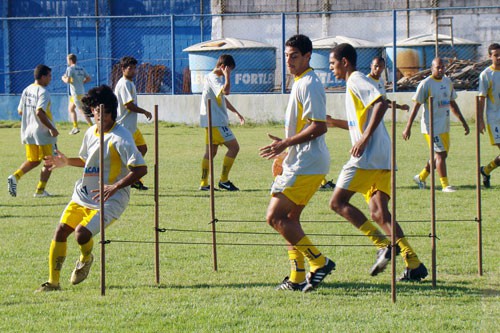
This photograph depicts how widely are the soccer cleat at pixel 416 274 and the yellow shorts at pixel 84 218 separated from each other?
2.34 metres

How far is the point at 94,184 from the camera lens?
756 cm

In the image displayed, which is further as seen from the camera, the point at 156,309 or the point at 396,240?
the point at 396,240

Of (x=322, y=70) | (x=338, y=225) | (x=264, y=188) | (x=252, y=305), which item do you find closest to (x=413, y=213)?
(x=338, y=225)

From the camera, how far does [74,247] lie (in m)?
9.72

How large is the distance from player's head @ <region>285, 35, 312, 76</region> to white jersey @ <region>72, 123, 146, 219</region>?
4.39 feet

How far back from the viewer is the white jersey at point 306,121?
7211 mm

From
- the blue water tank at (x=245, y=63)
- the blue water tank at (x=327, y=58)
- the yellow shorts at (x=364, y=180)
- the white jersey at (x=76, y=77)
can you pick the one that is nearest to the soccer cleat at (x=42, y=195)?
the yellow shorts at (x=364, y=180)

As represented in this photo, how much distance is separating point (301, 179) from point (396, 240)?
0.97 m

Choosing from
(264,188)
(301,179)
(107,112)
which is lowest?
(264,188)

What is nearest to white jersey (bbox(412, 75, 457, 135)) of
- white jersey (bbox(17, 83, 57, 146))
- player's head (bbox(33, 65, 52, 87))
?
player's head (bbox(33, 65, 52, 87))

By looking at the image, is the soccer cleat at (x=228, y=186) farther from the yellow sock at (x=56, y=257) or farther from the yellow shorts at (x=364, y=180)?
the yellow sock at (x=56, y=257)

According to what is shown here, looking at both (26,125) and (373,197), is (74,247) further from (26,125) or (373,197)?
(26,125)

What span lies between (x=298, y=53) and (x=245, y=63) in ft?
69.6

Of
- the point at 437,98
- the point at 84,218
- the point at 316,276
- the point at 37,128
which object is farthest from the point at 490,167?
the point at 84,218
